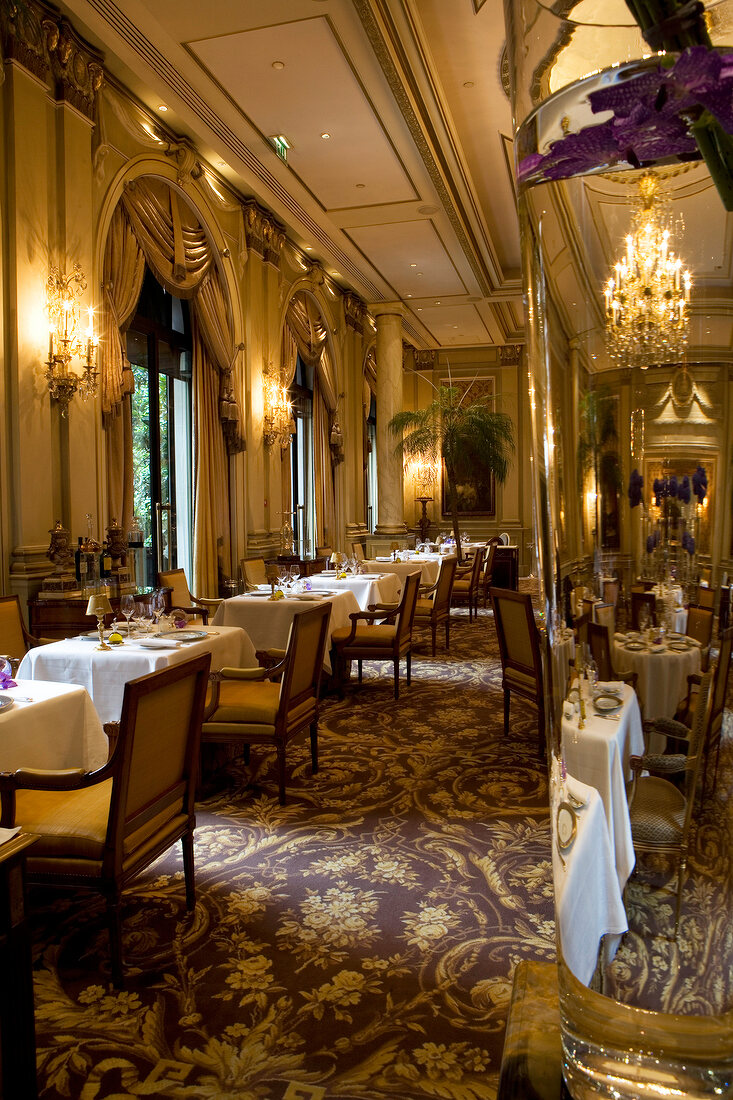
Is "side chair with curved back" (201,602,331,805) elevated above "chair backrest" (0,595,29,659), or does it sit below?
below

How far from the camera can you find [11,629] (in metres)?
4.25

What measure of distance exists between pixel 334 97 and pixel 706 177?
677cm

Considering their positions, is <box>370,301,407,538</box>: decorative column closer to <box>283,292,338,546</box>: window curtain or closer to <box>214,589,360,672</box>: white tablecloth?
<box>283,292,338,546</box>: window curtain

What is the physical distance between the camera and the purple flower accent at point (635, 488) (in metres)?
0.38

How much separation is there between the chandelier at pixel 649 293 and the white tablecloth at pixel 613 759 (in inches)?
6.7

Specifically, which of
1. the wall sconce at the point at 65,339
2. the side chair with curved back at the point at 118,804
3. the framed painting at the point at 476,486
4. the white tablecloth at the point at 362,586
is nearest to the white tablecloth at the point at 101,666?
the side chair with curved back at the point at 118,804

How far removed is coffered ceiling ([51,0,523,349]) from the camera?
5188 millimetres

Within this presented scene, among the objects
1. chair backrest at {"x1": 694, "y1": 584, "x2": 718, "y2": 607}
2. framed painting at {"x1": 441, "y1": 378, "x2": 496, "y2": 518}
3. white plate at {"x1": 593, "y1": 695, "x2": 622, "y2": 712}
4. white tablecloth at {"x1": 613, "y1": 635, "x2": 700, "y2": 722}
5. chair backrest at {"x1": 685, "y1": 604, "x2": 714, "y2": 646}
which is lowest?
white plate at {"x1": 593, "y1": 695, "x2": 622, "y2": 712}

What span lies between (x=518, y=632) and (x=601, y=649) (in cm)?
401

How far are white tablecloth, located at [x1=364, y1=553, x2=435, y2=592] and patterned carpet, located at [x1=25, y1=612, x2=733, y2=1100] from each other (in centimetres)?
443

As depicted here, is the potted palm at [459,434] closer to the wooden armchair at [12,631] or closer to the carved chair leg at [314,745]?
the carved chair leg at [314,745]

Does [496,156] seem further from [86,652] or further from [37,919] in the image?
[37,919]

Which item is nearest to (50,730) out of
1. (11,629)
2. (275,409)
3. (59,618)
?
(11,629)

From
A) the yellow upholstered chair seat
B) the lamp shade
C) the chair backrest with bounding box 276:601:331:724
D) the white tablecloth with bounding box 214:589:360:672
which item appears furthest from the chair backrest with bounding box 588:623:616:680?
the yellow upholstered chair seat
